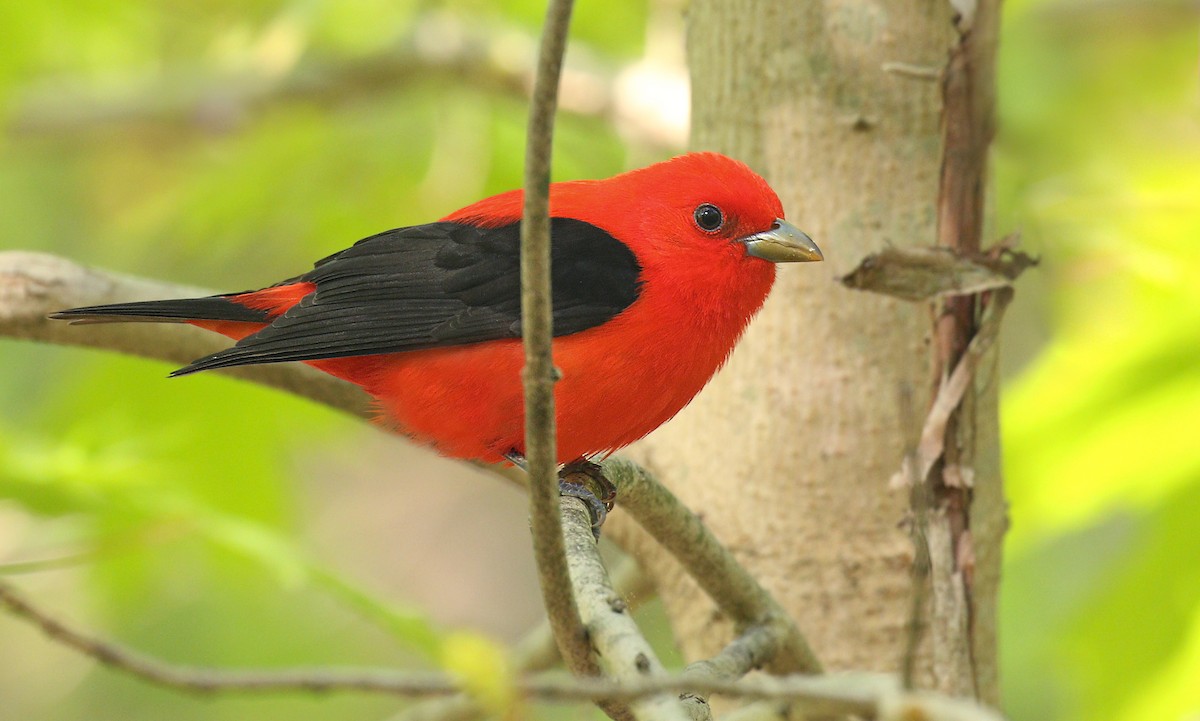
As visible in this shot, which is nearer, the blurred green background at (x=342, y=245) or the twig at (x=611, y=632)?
the twig at (x=611, y=632)

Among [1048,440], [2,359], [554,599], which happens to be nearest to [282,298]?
[554,599]

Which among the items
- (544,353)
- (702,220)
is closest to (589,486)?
(702,220)

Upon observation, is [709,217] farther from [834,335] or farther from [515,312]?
[515,312]

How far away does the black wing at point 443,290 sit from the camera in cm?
309

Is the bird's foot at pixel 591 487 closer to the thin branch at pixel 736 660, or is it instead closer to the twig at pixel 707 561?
the twig at pixel 707 561

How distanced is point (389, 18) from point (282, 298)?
4.83 feet

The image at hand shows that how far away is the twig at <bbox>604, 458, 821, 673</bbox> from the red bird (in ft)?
1.29

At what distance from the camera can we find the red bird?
307 centimetres

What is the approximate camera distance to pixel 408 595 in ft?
31.3

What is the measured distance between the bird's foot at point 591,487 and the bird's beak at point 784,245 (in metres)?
0.67

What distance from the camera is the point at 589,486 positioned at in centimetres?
304

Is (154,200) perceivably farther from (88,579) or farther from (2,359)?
(88,579)

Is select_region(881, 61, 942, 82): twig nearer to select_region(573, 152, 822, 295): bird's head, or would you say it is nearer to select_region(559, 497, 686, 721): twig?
select_region(573, 152, 822, 295): bird's head

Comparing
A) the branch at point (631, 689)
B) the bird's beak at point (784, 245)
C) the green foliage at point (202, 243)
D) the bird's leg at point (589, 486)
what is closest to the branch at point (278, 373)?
the bird's leg at point (589, 486)
